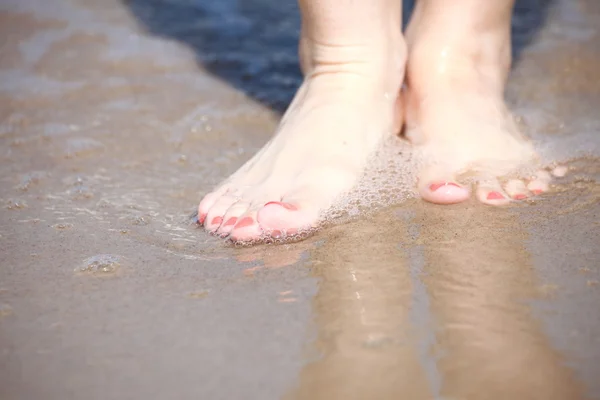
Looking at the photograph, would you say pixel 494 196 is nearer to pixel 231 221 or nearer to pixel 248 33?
pixel 231 221

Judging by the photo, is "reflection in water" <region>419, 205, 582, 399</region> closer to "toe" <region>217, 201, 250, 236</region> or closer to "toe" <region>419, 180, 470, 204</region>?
"toe" <region>419, 180, 470, 204</region>

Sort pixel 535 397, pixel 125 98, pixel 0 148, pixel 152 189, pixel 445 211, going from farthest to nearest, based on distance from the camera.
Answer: pixel 125 98
pixel 0 148
pixel 152 189
pixel 445 211
pixel 535 397

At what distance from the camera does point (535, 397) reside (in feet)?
2.25

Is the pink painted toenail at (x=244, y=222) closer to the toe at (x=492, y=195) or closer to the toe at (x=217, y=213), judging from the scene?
the toe at (x=217, y=213)

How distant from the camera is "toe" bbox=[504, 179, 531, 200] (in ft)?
3.91

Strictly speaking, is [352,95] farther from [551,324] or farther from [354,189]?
[551,324]

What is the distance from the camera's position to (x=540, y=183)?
1.22 meters

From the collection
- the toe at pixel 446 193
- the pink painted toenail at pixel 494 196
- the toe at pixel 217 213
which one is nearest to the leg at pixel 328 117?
the toe at pixel 217 213

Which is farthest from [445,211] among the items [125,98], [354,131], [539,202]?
[125,98]

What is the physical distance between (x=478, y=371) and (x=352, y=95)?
30.6 inches

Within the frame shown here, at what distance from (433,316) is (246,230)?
0.39 m

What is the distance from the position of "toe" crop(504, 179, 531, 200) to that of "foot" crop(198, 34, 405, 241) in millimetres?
281

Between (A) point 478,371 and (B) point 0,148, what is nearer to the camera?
(A) point 478,371

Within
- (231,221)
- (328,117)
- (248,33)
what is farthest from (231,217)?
(248,33)
